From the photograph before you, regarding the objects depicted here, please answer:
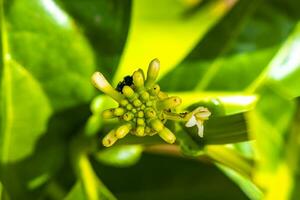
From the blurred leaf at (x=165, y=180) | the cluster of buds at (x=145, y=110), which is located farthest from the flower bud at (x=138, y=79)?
the blurred leaf at (x=165, y=180)

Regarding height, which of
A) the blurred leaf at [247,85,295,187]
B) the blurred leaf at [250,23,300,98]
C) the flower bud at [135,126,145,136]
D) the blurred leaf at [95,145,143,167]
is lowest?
the blurred leaf at [247,85,295,187]

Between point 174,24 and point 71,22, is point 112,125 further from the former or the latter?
point 174,24

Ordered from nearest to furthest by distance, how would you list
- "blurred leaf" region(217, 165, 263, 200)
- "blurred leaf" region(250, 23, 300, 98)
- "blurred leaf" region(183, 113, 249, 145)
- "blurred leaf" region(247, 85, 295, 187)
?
"blurred leaf" region(247, 85, 295, 187) → "blurred leaf" region(183, 113, 249, 145) → "blurred leaf" region(217, 165, 263, 200) → "blurred leaf" region(250, 23, 300, 98)

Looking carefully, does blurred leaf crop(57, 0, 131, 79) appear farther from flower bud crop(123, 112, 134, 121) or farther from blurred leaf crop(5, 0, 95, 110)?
flower bud crop(123, 112, 134, 121)

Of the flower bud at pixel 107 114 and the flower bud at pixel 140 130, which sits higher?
the flower bud at pixel 107 114

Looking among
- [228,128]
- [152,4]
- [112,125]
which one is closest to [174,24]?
[152,4]

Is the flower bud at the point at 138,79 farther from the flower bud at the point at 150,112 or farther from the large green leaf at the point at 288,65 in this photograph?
the large green leaf at the point at 288,65

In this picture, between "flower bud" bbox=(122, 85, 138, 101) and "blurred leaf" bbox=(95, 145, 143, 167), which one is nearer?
"flower bud" bbox=(122, 85, 138, 101)

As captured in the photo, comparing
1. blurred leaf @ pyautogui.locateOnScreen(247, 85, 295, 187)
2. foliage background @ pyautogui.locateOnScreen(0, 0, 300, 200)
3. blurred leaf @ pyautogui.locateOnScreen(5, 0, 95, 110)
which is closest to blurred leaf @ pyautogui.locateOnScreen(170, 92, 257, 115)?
foliage background @ pyautogui.locateOnScreen(0, 0, 300, 200)

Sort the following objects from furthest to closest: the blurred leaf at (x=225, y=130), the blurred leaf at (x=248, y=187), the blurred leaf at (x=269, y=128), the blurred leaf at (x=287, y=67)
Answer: the blurred leaf at (x=287, y=67) < the blurred leaf at (x=248, y=187) < the blurred leaf at (x=225, y=130) < the blurred leaf at (x=269, y=128)
